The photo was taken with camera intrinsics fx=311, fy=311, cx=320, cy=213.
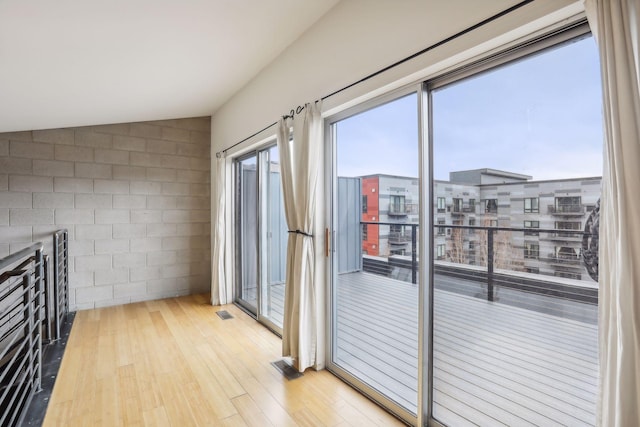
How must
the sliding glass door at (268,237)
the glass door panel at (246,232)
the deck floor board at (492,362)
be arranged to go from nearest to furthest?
the deck floor board at (492,362), the sliding glass door at (268,237), the glass door panel at (246,232)

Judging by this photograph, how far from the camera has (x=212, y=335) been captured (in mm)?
3186

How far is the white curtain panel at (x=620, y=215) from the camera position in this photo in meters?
0.93

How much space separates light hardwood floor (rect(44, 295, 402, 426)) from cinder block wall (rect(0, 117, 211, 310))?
991mm

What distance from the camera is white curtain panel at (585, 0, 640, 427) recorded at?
933 millimetres

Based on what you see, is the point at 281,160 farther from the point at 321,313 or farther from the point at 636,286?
the point at 636,286

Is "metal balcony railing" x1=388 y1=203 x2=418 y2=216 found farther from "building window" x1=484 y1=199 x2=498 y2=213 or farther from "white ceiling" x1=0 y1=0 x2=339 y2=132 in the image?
"white ceiling" x1=0 y1=0 x2=339 y2=132

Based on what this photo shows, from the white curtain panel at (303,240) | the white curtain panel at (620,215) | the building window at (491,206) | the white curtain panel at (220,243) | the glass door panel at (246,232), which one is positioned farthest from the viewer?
the white curtain panel at (220,243)

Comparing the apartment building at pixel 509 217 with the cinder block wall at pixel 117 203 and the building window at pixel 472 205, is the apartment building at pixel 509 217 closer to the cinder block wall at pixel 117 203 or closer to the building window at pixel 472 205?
the building window at pixel 472 205

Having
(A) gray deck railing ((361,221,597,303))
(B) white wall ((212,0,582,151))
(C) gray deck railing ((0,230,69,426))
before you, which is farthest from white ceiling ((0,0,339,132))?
(A) gray deck railing ((361,221,597,303))

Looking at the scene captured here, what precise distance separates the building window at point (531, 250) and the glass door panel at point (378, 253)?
0.59m

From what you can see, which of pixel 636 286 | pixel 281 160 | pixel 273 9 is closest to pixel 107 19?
pixel 273 9

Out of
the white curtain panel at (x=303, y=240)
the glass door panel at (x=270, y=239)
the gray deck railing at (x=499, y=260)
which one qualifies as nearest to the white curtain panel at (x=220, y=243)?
the glass door panel at (x=270, y=239)

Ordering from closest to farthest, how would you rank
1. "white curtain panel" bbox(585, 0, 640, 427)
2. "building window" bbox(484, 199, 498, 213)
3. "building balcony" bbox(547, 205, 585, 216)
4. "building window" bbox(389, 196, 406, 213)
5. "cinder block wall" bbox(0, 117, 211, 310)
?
"white curtain panel" bbox(585, 0, 640, 427)
"building balcony" bbox(547, 205, 585, 216)
"building window" bbox(484, 199, 498, 213)
"building window" bbox(389, 196, 406, 213)
"cinder block wall" bbox(0, 117, 211, 310)

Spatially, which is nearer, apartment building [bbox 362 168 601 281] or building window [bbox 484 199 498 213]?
apartment building [bbox 362 168 601 281]
